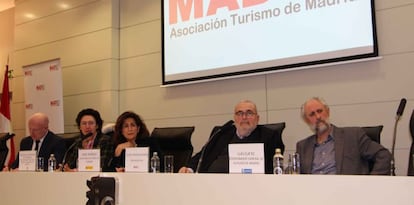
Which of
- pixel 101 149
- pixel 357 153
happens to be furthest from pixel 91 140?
pixel 357 153

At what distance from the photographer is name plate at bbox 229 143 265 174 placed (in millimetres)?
1618

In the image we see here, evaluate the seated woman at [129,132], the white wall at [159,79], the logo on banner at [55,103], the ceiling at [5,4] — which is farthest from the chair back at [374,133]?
the ceiling at [5,4]

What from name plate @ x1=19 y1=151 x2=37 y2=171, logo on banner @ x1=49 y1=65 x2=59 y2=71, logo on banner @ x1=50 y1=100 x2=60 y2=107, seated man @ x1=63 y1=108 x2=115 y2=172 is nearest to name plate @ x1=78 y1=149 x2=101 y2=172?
name plate @ x1=19 y1=151 x2=37 y2=171

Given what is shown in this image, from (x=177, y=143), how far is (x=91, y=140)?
2.29ft

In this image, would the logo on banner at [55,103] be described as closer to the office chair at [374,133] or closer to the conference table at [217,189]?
the conference table at [217,189]

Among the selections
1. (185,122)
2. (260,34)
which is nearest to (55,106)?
(185,122)

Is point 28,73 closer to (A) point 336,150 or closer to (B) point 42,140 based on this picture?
(B) point 42,140

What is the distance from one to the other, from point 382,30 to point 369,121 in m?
0.62

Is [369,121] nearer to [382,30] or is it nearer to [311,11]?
[382,30]

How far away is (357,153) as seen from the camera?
7.86 feet

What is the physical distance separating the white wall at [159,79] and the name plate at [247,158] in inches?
67.4

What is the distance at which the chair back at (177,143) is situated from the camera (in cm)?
328

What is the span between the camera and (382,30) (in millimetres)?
3049

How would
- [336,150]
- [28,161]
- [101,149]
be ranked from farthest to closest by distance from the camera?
[101,149]
[336,150]
[28,161]
